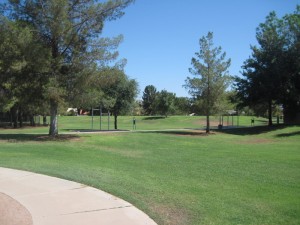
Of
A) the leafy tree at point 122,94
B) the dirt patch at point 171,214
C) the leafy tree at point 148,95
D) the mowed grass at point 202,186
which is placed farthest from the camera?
the leafy tree at point 148,95

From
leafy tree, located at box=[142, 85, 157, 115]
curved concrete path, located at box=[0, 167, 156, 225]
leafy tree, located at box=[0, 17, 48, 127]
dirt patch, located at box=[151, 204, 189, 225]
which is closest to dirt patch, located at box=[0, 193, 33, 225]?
curved concrete path, located at box=[0, 167, 156, 225]

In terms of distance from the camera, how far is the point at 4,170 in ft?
35.3

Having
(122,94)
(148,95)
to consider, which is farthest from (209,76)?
(148,95)

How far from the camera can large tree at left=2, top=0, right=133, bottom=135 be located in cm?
2292

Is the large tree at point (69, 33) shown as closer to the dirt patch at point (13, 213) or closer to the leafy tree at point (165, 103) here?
the dirt patch at point (13, 213)

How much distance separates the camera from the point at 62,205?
705 centimetres

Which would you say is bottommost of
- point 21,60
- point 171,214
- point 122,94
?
point 171,214

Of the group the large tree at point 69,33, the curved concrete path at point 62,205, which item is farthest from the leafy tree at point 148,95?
the curved concrete path at point 62,205

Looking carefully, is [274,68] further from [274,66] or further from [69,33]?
[69,33]

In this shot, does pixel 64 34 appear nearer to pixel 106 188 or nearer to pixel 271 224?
pixel 106 188

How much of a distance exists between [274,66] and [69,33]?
24993 mm

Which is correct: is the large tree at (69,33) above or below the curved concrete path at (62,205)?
above

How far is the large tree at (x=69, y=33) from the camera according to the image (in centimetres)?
2292

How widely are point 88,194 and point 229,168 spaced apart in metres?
6.31
